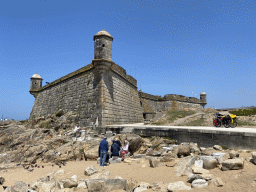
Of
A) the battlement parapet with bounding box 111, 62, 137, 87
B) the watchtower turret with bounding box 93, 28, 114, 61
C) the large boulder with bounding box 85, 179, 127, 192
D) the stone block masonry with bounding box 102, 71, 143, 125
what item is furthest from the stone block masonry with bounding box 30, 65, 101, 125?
the large boulder with bounding box 85, 179, 127, 192

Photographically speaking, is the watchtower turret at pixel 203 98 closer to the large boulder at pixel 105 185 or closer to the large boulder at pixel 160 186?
the large boulder at pixel 160 186

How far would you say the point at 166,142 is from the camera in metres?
8.16

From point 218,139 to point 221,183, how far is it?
336 cm

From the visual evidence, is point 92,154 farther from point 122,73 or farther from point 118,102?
point 122,73

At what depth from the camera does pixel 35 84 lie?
2562 cm

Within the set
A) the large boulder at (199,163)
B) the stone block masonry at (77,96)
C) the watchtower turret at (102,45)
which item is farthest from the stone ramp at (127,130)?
the watchtower turret at (102,45)

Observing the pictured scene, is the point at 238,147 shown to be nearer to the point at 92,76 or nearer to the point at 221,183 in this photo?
the point at 221,183

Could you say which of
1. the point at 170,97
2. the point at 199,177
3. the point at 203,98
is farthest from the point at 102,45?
the point at 203,98

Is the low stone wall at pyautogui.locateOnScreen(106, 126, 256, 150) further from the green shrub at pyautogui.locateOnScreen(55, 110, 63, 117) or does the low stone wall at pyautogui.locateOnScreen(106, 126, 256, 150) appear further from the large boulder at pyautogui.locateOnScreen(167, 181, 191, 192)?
the green shrub at pyautogui.locateOnScreen(55, 110, 63, 117)

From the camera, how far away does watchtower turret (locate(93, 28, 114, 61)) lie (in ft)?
42.3

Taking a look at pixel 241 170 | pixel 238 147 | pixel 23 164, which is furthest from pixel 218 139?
pixel 23 164

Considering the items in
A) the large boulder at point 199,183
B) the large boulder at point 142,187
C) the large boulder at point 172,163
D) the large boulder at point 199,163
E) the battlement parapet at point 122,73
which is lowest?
the large boulder at point 142,187

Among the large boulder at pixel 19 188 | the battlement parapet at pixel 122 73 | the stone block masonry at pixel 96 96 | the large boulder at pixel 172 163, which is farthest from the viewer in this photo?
the battlement parapet at pixel 122 73

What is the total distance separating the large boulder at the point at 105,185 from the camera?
421 centimetres
